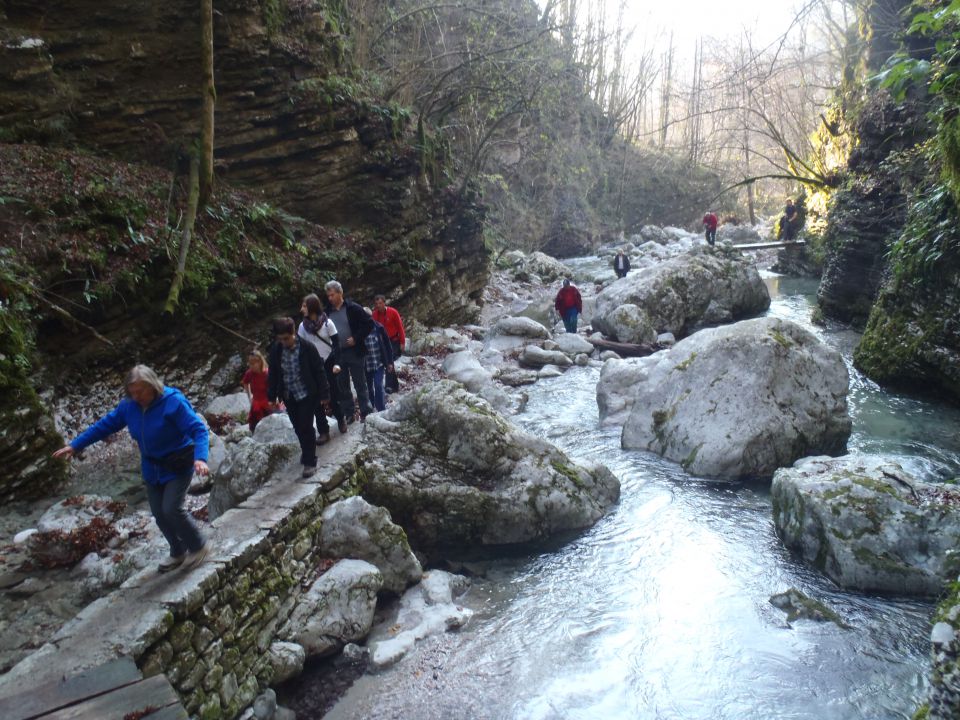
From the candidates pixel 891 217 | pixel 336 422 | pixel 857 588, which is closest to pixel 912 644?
pixel 857 588

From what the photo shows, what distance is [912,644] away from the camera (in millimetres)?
4902

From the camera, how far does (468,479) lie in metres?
6.99

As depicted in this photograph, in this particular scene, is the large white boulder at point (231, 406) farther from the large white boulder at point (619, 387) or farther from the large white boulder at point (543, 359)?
the large white boulder at point (543, 359)

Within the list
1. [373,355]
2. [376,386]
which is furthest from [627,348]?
[373,355]

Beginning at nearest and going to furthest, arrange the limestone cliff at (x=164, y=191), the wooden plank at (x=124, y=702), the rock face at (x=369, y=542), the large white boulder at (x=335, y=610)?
the wooden plank at (x=124, y=702)
the large white boulder at (x=335, y=610)
the rock face at (x=369, y=542)
the limestone cliff at (x=164, y=191)

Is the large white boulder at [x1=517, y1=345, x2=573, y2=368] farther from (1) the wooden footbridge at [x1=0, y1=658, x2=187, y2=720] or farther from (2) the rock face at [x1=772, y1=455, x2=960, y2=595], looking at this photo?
(1) the wooden footbridge at [x1=0, y1=658, x2=187, y2=720]

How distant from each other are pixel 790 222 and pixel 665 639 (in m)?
25.1

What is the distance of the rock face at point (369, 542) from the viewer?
5762mm

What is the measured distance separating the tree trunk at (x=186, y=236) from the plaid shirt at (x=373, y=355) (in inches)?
115

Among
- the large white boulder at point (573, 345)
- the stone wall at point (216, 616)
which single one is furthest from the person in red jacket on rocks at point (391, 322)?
the large white boulder at point (573, 345)

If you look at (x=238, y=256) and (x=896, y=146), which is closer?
(x=238, y=256)

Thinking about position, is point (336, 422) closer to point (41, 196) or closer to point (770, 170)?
point (41, 196)

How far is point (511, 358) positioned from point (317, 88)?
7.06 metres

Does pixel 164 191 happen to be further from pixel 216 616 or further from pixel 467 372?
pixel 216 616
